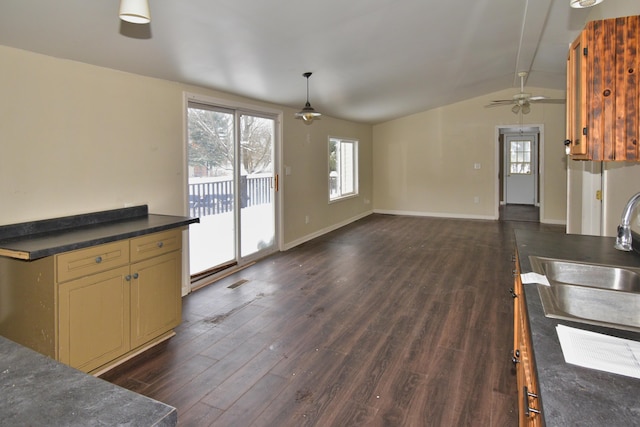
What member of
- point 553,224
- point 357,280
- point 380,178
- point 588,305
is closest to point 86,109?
point 357,280

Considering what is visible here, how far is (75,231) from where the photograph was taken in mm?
2658

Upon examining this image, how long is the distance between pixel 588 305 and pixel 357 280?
2.96 meters

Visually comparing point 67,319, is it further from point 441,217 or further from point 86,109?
point 441,217

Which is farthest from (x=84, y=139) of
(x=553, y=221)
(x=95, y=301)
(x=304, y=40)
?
(x=553, y=221)

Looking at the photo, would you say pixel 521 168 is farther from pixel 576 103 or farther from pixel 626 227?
pixel 576 103

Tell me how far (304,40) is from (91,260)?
234 centimetres

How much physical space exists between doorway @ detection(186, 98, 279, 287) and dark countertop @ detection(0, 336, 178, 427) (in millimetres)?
3315

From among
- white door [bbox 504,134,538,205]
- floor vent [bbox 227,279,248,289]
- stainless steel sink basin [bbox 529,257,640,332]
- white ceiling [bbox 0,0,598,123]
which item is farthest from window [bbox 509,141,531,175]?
stainless steel sink basin [bbox 529,257,640,332]

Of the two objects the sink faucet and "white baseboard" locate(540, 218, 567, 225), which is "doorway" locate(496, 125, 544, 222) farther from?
the sink faucet

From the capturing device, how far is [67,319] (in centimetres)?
223

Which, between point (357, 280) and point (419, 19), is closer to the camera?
point (419, 19)

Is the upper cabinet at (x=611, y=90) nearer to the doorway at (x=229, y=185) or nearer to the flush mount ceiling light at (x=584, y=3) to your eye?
the flush mount ceiling light at (x=584, y=3)

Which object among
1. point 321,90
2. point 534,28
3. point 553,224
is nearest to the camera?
point 534,28

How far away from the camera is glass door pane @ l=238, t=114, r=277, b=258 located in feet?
16.3
